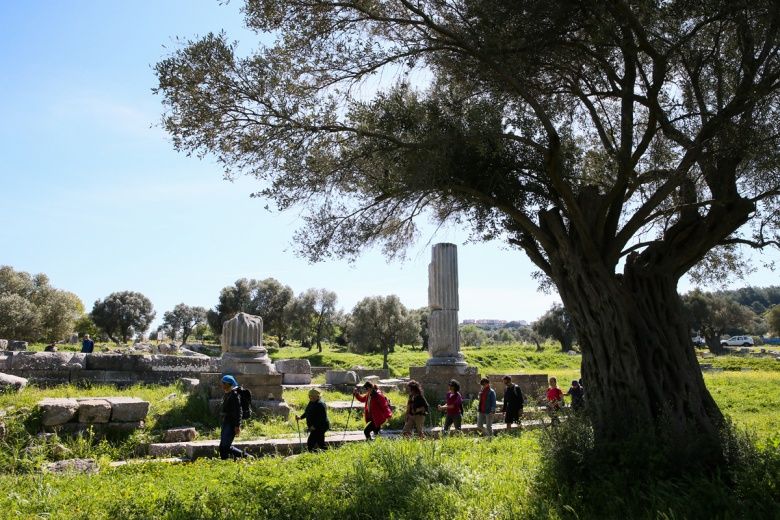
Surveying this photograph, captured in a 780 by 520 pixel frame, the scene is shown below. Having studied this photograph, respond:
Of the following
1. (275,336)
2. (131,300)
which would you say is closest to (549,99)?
(275,336)

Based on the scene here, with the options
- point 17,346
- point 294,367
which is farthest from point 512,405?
point 17,346

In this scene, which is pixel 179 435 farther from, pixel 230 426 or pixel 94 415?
pixel 230 426

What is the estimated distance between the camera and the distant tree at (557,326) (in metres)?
62.5

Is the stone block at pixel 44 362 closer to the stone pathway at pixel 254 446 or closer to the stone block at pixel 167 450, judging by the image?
the stone block at pixel 167 450

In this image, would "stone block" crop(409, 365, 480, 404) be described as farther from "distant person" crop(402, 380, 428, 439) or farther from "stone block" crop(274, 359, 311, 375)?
"stone block" crop(274, 359, 311, 375)

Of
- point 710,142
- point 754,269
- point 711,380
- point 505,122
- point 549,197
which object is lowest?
point 711,380

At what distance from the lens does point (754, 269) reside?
36.6 feet

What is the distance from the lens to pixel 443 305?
58.9 ft

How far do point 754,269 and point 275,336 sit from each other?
57.2m

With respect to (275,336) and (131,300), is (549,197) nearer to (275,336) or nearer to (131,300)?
(275,336)

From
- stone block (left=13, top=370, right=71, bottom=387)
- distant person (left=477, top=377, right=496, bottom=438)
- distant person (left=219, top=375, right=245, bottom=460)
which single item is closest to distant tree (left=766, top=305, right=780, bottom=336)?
distant person (left=477, top=377, right=496, bottom=438)

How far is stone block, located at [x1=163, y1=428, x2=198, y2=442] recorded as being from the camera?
10211mm

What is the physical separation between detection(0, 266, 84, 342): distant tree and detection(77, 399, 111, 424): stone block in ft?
128

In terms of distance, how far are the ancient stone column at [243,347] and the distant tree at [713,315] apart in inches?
2141
